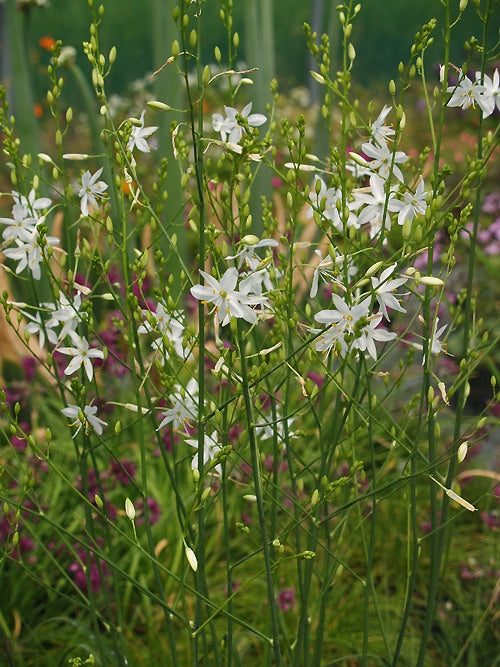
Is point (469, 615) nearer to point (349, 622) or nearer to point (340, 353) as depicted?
point (349, 622)

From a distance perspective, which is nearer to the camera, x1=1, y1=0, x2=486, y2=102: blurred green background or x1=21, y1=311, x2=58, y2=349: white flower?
x1=21, y1=311, x2=58, y2=349: white flower

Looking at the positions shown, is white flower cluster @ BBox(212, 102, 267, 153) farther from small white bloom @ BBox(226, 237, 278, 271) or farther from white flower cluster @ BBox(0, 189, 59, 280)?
white flower cluster @ BBox(0, 189, 59, 280)

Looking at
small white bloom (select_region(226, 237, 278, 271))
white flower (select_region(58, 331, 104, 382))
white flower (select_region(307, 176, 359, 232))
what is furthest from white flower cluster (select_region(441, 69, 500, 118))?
white flower (select_region(58, 331, 104, 382))

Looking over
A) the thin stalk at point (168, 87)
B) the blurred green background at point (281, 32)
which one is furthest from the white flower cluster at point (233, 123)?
the blurred green background at point (281, 32)

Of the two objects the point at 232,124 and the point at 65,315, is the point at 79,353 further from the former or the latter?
the point at 232,124

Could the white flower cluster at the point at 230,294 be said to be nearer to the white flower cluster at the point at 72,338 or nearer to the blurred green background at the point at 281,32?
the white flower cluster at the point at 72,338

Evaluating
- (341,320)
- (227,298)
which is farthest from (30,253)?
(341,320)
